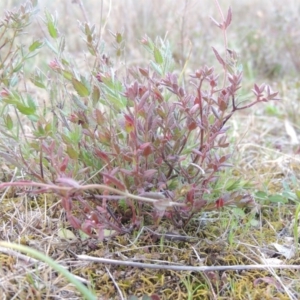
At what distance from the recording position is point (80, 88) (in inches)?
55.7

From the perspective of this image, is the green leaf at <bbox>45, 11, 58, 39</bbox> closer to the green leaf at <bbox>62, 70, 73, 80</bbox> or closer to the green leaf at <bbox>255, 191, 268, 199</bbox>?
the green leaf at <bbox>62, 70, 73, 80</bbox>

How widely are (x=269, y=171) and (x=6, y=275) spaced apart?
121 centimetres

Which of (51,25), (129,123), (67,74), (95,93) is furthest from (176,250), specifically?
(51,25)

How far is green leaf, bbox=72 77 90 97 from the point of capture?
1395 millimetres

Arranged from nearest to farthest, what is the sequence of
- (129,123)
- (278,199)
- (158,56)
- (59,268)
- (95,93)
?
(59,268) → (129,123) → (95,93) → (158,56) → (278,199)

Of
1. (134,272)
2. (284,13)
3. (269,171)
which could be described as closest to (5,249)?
(134,272)

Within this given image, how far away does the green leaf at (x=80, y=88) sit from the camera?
54.9 inches

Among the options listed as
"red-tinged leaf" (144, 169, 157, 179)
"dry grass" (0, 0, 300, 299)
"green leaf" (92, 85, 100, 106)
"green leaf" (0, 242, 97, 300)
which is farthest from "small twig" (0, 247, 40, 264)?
"green leaf" (92, 85, 100, 106)

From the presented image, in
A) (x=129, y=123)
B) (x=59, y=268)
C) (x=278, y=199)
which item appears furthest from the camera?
(x=278, y=199)

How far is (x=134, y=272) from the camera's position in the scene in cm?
133

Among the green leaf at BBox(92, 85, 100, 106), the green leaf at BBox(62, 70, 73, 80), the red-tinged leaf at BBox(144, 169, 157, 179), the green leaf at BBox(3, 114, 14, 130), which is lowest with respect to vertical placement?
the red-tinged leaf at BBox(144, 169, 157, 179)

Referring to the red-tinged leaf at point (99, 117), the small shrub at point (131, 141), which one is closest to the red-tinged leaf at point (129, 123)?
the small shrub at point (131, 141)

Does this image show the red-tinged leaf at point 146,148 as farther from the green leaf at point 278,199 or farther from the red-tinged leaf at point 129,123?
the green leaf at point 278,199

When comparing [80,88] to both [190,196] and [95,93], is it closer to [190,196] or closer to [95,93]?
[95,93]
